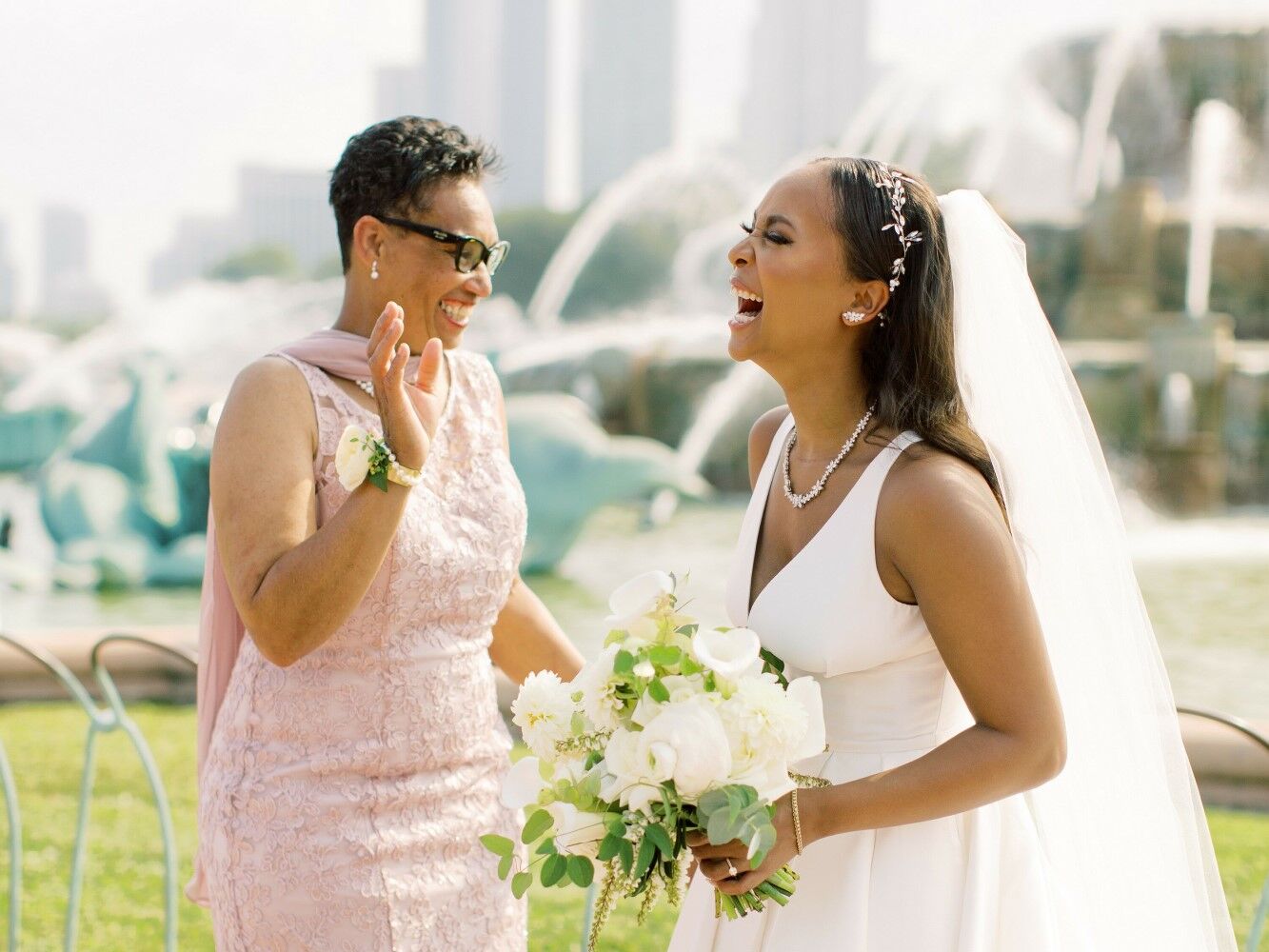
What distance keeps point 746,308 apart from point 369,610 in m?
1.00

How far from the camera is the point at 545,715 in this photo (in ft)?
8.01

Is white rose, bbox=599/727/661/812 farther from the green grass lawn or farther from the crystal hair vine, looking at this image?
the green grass lawn

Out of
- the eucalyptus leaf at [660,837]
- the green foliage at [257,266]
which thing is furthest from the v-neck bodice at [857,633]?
the green foliage at [257,266]

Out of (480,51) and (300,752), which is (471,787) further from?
(480,51)

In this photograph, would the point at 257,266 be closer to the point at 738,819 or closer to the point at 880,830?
the point at 880,830

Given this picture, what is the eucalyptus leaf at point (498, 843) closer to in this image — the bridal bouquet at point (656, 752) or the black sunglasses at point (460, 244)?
the bridal bouquet at point (656, 752)

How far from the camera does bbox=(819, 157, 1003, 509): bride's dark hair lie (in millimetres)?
2715

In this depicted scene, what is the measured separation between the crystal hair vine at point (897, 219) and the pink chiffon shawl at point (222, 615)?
3.78 ft

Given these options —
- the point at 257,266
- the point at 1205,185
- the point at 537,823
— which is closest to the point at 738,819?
the point at 537,823

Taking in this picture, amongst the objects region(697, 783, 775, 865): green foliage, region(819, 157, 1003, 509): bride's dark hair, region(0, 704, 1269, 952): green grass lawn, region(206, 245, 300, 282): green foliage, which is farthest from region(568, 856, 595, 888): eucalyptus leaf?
region(206, 245, 300, 282): green foliage

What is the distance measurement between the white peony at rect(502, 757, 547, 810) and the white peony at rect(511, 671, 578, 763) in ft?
0.13

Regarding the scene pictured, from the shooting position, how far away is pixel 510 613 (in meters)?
3.46

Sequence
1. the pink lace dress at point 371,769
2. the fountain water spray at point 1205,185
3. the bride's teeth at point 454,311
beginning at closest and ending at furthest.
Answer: the pink lace dress at point 371,769
the bride's teeth at point 454,311
the fountain water spray at point 1205,185

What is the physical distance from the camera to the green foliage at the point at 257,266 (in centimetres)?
5391
